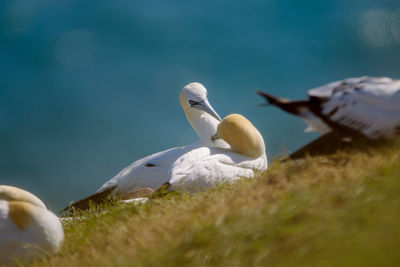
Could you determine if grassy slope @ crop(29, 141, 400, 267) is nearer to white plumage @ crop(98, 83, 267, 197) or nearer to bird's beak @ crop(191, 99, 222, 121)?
white plumage @ crop(98, 83, 267, 197)

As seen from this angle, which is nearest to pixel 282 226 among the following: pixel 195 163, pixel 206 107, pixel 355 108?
pixel 355 108

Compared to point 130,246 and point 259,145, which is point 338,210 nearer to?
point 130,246

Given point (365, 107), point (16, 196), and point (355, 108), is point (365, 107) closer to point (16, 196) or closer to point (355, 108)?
point (355, 108)

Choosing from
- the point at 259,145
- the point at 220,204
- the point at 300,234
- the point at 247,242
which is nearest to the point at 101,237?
the point at 220,204

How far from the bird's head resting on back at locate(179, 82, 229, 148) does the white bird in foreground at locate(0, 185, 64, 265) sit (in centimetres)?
396

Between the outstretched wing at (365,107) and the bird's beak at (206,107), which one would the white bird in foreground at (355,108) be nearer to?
the outstretched wing at (365,107)

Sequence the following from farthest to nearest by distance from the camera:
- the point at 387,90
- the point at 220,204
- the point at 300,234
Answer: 1. the point at 387,90
2. the point at 220,204
3. the point at 300,234

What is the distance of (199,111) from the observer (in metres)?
7.76

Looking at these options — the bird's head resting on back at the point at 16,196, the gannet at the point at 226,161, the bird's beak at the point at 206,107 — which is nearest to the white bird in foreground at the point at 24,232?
the bird's head resting on back at the point at 16,196

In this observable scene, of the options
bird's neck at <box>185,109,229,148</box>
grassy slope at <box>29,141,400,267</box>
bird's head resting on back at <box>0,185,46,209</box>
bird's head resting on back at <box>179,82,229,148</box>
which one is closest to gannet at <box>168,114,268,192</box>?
bird's neck at <box>185,109,229,148</box>

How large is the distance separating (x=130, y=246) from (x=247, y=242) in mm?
1033

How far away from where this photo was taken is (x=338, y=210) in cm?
275

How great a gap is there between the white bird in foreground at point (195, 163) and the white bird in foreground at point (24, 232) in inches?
69.9

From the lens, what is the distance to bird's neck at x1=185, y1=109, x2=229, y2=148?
24.3 ft
